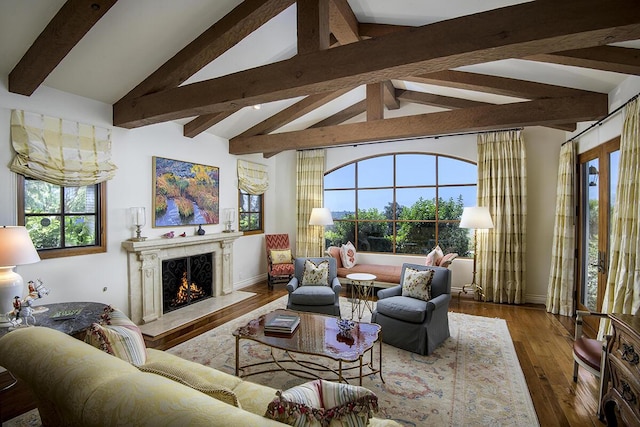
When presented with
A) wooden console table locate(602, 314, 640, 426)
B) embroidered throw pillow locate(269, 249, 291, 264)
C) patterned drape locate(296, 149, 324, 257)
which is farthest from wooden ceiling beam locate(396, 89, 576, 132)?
wooden console table locate(602, 314, 640, 426)

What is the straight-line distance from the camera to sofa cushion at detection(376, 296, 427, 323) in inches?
125

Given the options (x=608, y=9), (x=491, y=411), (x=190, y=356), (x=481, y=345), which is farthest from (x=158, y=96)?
(x=481, y=345)

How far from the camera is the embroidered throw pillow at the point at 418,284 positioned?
352cm

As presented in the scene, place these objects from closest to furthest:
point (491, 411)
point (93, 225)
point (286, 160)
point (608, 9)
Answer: point (608, 9)
point (491, 411)
point (93, 225)
point (286, 160)

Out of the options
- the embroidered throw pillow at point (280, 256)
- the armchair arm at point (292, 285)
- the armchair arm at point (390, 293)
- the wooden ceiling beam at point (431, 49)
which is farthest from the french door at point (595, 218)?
the embroidered throw pillow at point (280, 256)

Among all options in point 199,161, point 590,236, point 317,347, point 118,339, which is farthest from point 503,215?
point 118,339

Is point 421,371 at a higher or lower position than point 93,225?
lower

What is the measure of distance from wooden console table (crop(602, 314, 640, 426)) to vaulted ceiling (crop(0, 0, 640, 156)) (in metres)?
1.77

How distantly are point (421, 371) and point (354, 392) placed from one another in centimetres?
202

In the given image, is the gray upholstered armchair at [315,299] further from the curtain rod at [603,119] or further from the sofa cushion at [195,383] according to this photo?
the curtain rod at [603,119]

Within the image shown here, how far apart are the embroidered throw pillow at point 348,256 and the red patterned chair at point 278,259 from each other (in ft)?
3.41

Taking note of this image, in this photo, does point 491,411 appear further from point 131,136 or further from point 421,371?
point 131,136

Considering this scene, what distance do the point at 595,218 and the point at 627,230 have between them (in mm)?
1338

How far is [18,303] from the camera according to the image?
2350mm
